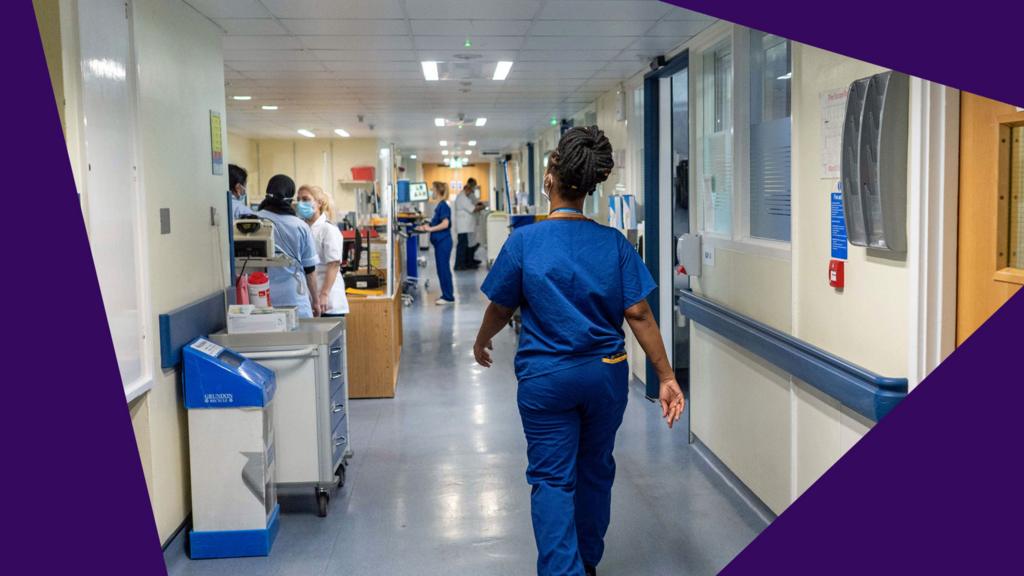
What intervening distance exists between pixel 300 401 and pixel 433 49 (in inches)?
110

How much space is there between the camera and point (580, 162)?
3.12m

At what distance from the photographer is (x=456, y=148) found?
65.0 ft

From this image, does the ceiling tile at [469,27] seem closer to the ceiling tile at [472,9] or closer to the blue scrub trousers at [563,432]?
the ceiling tile at [472,9]

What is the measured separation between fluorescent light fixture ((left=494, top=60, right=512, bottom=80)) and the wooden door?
440 centimetres

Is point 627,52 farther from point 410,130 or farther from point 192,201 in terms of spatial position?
point 410,130

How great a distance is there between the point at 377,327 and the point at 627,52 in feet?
8.22

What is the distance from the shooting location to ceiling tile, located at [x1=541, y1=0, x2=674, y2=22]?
4.71m

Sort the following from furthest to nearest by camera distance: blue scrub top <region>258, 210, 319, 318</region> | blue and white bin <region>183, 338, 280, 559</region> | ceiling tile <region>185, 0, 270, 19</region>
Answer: blue scrub top <region>258, 210, 319, 318</region>
ceiling tile <region>185, 0, 270, 19</region>
blue and white bin <region>183, 338, 280, 559</region>

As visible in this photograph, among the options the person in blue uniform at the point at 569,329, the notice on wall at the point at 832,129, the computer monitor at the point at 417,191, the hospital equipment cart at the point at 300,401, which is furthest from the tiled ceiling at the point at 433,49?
the computer monitor at the point at 417,191

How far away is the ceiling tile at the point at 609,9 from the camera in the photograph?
185 inches

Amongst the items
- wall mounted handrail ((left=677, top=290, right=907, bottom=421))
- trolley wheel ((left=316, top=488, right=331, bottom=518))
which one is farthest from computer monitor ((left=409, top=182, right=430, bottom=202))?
trolley wheel ((left=316, top=488, right=331, bottom=518))

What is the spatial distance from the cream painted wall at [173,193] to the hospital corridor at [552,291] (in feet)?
0.06

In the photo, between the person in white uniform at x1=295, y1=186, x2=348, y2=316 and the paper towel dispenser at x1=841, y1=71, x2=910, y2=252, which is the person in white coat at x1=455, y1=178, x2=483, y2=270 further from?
the paper towel dispenser at x1=841, y1=71, x2=910, y2=252

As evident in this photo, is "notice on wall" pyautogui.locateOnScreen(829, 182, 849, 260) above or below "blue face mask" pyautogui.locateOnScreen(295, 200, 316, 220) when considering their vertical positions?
below
